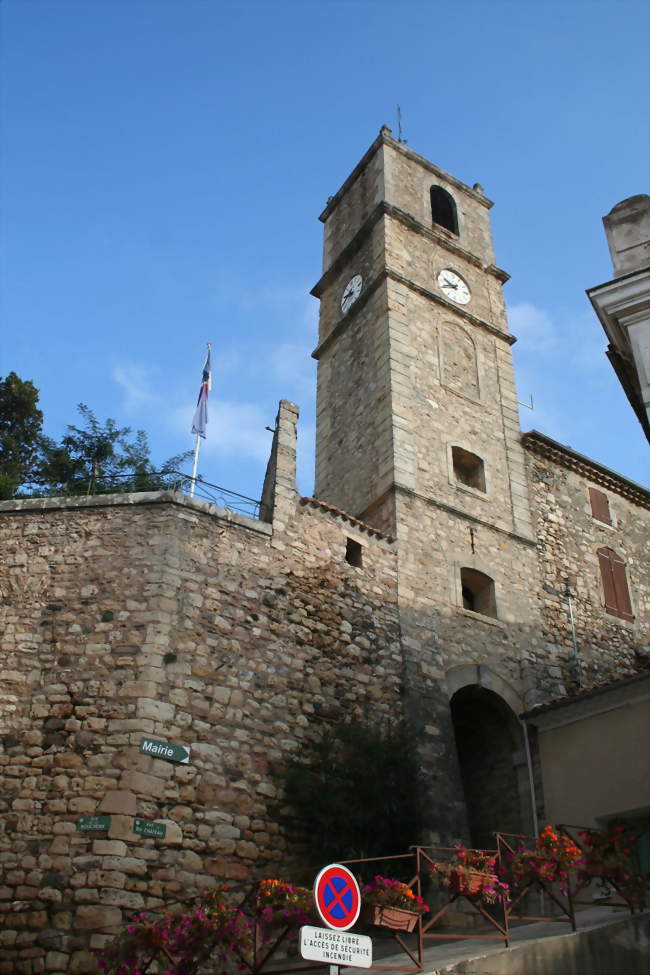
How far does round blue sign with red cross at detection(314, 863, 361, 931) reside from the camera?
5.93m

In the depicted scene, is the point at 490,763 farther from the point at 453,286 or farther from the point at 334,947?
the point at 453,286

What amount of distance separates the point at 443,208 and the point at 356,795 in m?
15.3

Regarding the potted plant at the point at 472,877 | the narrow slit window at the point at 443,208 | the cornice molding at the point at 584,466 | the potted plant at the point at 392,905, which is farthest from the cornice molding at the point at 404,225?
the potted plant at the point at 392,905

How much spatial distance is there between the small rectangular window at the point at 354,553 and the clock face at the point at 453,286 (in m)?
7.43

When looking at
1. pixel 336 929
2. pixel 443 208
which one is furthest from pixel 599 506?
pixel 336 929

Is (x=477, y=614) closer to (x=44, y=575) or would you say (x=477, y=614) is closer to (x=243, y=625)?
(x=243, y=625)

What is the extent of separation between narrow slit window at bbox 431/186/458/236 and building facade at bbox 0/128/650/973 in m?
1.04

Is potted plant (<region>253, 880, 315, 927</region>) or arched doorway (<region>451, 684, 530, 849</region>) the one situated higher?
arched doorway (<region>451, 684, 530, 849</region>)

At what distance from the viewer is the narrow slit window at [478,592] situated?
14.8m

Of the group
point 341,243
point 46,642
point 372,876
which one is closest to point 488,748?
point 372,876

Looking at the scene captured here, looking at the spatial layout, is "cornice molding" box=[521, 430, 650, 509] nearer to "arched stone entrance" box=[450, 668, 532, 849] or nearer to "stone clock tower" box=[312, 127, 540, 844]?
"stone clock tower" box=[312, 127, 540, 844]

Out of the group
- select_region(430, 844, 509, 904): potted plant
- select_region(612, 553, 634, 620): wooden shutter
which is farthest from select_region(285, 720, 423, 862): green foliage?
select_region(612, 553, 634, 620): wooden shutter

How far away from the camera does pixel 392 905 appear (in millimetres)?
7602

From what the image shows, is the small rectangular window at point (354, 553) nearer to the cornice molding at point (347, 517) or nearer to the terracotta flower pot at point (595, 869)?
the cornice molding at point (347, 517)
